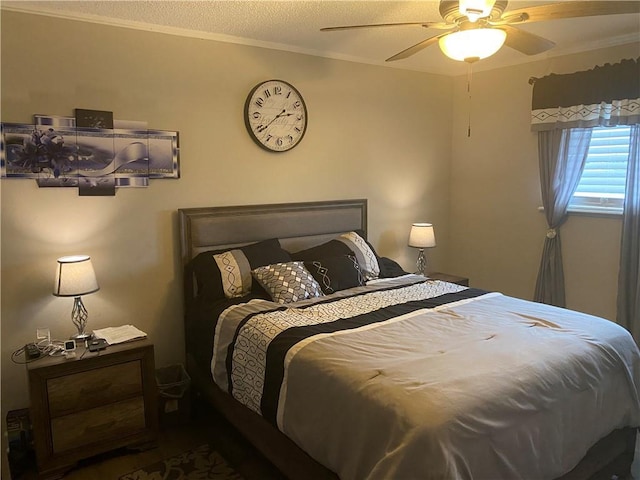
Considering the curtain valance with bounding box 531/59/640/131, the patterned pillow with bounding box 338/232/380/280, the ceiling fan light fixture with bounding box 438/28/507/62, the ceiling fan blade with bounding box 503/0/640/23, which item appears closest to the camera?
the ceiling fan blade with bounding box 503/0/640/23

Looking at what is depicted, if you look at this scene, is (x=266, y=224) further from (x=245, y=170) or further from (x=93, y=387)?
(x=93, y=387)

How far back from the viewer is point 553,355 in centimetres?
212

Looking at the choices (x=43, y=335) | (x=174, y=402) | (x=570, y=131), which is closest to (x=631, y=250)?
(x=570, y=131)

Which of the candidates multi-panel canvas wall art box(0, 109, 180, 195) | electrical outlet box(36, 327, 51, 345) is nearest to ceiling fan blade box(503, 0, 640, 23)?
multi-panel canvas wall art box(0, 109, 180, 195)

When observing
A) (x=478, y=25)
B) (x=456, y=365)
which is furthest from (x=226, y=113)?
(x=456, y=365)

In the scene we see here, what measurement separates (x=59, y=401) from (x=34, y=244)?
927 millimetres

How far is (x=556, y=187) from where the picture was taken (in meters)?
3.94

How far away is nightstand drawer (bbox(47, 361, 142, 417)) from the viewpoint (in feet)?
8.29

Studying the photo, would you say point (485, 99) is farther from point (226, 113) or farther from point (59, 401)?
point (59, 401)

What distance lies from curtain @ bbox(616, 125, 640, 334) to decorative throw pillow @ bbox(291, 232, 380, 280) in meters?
1.83

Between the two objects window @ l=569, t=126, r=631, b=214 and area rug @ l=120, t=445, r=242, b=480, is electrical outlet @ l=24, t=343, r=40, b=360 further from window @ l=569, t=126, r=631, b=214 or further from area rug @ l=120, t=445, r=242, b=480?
window @ l=569, t=126, r=631, b=214

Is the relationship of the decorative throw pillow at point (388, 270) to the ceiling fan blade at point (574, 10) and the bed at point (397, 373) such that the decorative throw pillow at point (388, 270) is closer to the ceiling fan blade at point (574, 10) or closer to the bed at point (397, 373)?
the bed at point (397, 373)

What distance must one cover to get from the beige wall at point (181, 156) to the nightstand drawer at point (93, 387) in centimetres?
48

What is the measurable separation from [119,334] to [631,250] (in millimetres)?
3615
